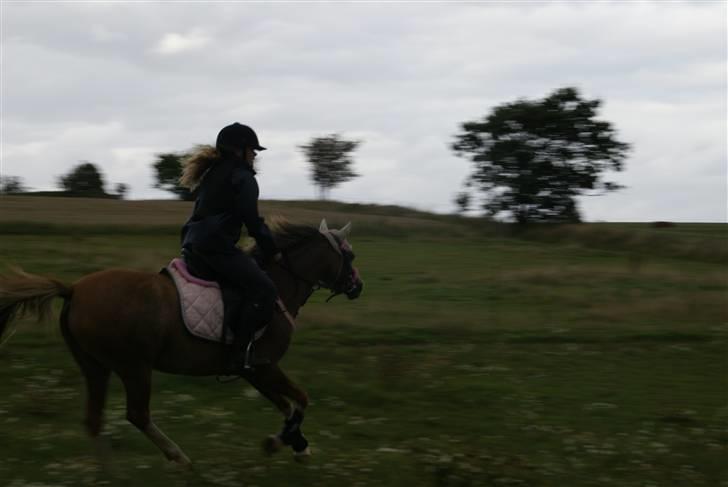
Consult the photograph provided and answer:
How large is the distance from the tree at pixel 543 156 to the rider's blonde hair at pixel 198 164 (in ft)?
172

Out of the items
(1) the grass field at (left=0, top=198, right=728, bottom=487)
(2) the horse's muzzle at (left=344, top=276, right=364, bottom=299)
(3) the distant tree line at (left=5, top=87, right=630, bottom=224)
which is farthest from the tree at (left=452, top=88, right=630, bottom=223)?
(2) the horse's muzzle at (left=344, top=276, right=364, bottom=299)

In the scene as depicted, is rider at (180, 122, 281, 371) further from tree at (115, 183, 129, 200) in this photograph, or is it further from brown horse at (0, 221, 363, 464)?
tree at (115, 183, 129, 200)

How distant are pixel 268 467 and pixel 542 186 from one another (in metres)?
52.8

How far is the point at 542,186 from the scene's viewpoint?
59906 mm

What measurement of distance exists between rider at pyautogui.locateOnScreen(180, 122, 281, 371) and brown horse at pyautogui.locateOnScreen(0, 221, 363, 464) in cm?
32

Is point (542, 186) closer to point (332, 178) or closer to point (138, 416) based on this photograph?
point (332, 178)

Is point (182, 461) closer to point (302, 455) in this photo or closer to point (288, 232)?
point (302, 455)

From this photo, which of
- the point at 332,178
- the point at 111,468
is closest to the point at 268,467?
the point at 111,468

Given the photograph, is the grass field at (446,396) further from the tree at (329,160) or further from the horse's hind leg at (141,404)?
the tree at (329,160)

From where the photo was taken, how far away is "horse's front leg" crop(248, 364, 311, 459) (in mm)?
8914

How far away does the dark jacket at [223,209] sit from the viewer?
864cm

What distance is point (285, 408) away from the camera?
9.14 metres

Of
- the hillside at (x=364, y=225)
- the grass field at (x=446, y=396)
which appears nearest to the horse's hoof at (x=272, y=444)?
the grass field at (x=446, y=396)

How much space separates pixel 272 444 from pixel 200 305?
5.04ft
